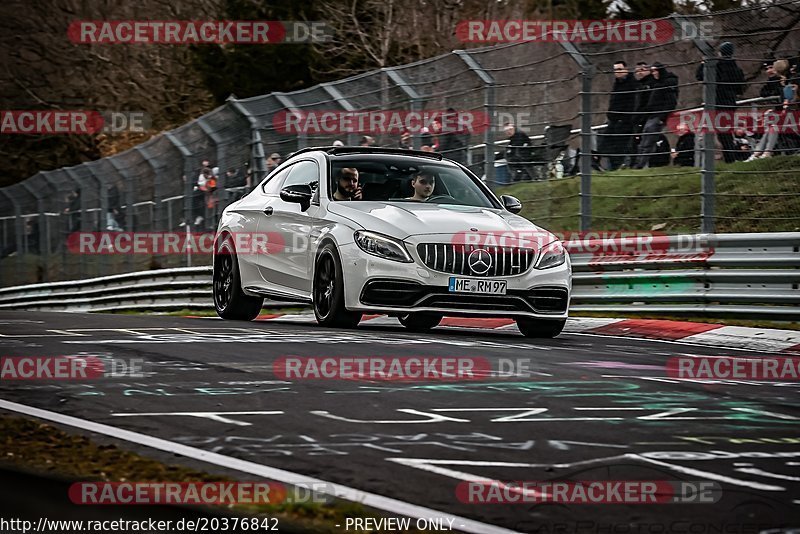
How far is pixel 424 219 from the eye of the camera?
1191 centimetres

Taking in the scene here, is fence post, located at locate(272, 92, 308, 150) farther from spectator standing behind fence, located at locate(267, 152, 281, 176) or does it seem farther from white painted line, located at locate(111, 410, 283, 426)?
white painted line, located at locate(111, 410, 283, 426)

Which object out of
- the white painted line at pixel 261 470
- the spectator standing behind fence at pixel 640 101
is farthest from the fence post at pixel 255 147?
the white painted line at pixel 261 470

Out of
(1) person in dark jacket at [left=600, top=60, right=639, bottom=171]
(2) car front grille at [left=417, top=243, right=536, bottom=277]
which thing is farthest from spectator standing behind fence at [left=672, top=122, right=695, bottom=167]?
(2) car front grille at [left=417, top=243, right=536, bottom=277]

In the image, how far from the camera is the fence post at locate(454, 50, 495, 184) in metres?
16.3

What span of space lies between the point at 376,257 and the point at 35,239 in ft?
76.5

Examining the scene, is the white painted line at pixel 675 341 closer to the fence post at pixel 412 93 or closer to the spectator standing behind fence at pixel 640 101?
the spectator standing behind fence at pixel 640 101

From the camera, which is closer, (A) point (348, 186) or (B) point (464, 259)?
(B) point (464, 259)

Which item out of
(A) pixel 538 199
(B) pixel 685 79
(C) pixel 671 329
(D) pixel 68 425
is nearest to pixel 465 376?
(D) pixel 68 425

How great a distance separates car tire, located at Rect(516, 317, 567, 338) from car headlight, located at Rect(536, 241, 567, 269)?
1.73 feet

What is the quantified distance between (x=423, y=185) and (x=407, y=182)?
172 mm

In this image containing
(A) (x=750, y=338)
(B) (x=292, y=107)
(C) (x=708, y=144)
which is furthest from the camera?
(B) (x=292, y=107)

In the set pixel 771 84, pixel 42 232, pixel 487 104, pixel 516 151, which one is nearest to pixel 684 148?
pixel 771 84

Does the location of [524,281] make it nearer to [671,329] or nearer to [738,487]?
[671,329]

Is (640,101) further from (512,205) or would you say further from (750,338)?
(750,338)
